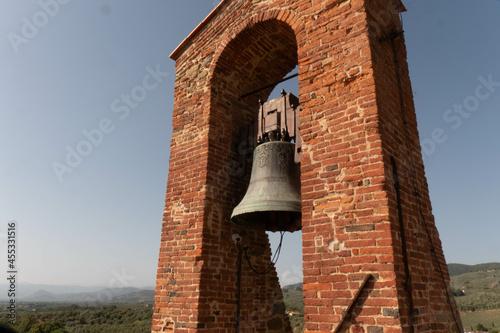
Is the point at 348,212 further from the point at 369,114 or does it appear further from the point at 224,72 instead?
the point at 224,72

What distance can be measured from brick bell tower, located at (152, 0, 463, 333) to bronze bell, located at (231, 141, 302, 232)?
0.40 metres

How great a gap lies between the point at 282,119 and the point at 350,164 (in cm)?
163

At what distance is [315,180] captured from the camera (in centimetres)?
354

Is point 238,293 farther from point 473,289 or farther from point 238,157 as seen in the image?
point 473,289

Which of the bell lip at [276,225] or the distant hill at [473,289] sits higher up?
the bell lip at [276,225]

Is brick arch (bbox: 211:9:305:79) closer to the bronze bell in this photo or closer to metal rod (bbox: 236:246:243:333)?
the bronze bell

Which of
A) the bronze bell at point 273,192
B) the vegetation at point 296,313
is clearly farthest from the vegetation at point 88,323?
the bronze bell at point 273,192

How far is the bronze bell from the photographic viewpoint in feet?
13.0

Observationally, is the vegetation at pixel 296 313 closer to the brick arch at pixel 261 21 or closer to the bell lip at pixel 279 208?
the bell lip at pixel 279 208

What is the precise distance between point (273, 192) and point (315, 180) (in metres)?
0.75

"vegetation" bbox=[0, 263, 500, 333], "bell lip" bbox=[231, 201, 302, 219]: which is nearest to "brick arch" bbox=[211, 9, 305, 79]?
"bell lip" bbox=[231, 201, 302, 219]

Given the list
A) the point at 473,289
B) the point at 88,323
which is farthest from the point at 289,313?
the point at 473,289

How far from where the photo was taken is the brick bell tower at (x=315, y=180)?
3.00 meters

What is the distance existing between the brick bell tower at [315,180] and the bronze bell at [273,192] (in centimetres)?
40
